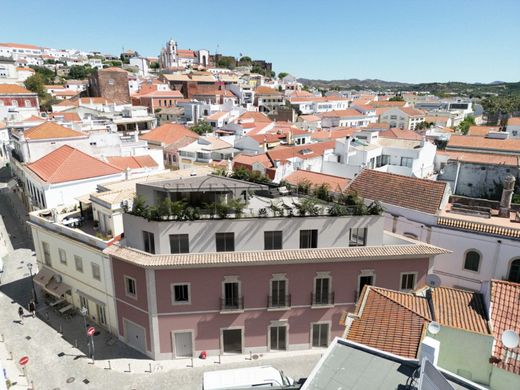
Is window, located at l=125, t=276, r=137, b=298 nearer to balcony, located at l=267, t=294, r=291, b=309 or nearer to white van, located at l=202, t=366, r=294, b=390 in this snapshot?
white van, located at l=202, t=366, r=294, b=390

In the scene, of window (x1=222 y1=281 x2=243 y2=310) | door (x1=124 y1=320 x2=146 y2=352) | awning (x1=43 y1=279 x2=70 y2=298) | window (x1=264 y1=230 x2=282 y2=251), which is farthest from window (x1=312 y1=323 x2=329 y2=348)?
awning (x1=43 y1=279 x2=70 y2=298)

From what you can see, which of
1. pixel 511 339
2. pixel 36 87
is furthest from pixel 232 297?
pixel 36 87

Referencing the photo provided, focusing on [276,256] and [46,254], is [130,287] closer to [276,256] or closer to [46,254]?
[276,256]

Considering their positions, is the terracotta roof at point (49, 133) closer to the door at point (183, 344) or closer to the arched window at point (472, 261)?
the door at point (183, 344)

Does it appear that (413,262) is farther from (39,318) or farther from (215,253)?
(39,318)

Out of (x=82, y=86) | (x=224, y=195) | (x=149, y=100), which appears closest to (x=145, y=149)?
(x=224, y=195)

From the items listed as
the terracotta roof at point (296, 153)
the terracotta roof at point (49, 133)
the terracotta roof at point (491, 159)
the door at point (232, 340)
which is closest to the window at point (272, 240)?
the door at point (232, 340)
